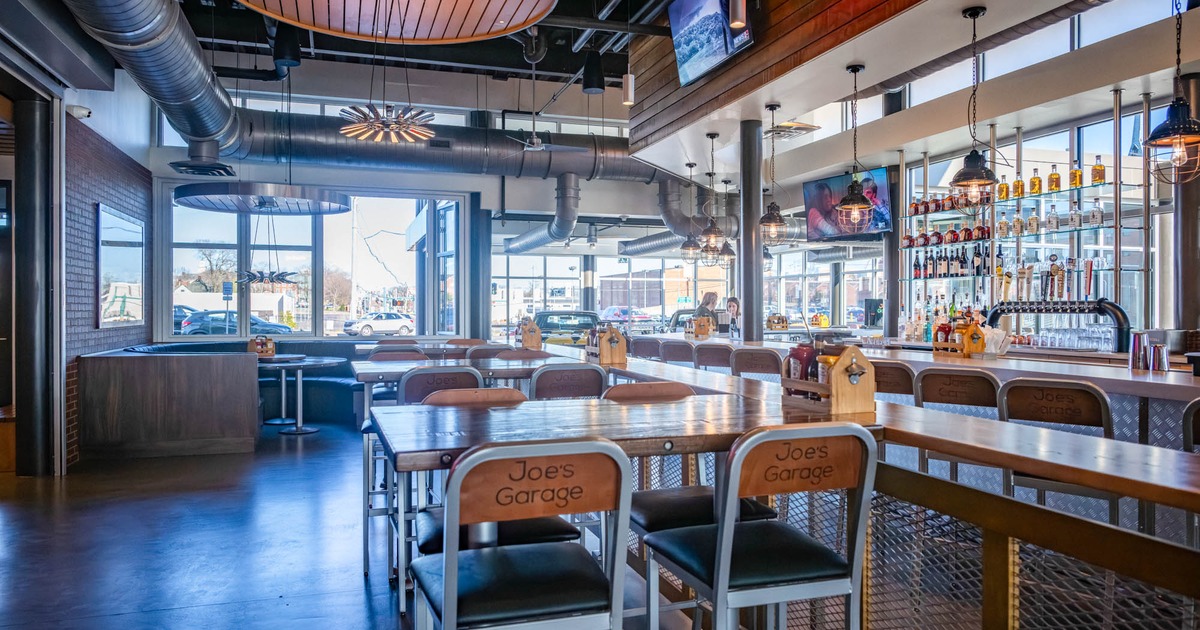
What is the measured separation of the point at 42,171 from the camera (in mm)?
5555

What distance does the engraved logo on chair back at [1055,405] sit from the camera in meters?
2.49

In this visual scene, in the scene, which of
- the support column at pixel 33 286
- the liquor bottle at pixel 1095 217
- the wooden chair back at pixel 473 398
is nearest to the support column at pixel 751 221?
the liquor bottle at pixel 1095 217

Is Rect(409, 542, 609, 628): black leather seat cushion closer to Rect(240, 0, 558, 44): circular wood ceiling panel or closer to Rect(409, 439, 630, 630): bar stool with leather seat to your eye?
Rect(409, 439, 630, 630): bar stool with leather seat

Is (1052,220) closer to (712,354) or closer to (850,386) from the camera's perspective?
(712,354)

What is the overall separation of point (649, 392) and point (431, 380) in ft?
4.19

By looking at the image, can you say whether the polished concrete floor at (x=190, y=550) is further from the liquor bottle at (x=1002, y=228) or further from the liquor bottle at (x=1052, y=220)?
the liquor bottle at (x=1002, y=228)

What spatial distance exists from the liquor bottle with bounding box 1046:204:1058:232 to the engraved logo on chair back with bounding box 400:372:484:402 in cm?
477

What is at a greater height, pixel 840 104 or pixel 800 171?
pixel 840 104

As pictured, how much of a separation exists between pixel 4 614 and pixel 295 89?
24.5 feet

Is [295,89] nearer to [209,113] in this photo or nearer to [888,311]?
[209,113]

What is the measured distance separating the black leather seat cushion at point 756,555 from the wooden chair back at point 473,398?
896mm

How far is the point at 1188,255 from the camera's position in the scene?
5.56 meters

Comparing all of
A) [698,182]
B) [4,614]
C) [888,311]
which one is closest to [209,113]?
[4,614]

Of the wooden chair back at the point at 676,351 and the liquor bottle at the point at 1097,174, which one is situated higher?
the liquor bottle at the point at 1097,174
